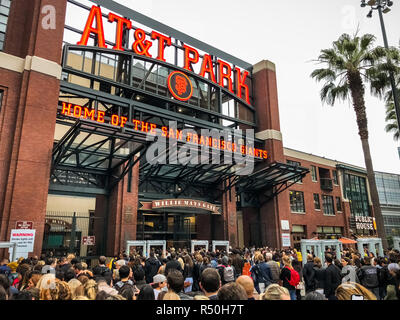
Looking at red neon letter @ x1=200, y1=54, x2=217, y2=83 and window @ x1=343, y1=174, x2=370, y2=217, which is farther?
window @ x1=343, y1=174, x2=370, y2=217

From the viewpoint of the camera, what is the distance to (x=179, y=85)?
24.4m

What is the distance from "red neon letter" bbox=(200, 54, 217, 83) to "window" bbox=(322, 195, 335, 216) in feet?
72.4

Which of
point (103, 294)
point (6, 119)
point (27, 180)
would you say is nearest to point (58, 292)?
point (103, 294)

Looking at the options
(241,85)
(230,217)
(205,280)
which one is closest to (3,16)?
(241,85)

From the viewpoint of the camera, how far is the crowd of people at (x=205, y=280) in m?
3.76

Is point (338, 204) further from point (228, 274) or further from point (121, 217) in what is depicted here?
point (228, 274)

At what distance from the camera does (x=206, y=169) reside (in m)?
23.5

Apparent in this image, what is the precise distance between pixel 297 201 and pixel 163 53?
875 inches

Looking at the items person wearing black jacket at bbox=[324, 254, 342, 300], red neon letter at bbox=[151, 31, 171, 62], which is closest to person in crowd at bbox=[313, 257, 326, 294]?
person wearing black jacket at bbox=[324, 254, 342, 300]

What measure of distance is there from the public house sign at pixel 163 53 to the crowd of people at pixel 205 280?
638 inches

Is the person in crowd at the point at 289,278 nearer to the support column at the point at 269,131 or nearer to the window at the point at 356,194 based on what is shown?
the support column at the point at 269,131

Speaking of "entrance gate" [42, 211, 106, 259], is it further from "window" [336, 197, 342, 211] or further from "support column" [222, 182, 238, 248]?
"window" [336, 197, 342, 211]

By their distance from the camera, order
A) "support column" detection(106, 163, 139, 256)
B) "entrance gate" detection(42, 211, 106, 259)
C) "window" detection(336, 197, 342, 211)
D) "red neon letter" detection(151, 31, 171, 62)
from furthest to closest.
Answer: "window" detection(336, 197, 342, 211), "red neon letter" detection(151, 31, 171, 62), "support column" detection(106, 163, 139, 256), "entrance gate" detection(42, 211, 106, 259)

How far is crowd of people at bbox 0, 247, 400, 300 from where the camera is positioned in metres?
3.76
